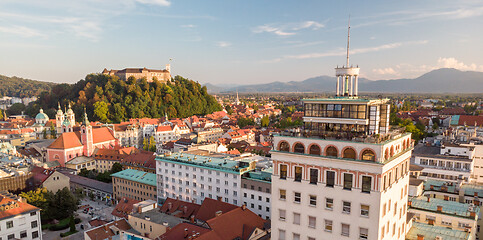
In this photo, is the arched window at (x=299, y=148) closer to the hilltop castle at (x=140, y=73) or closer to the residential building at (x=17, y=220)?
the residential building at (x=17, y=220)

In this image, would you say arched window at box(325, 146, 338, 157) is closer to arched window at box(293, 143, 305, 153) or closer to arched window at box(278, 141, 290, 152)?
arched window at box(293, 143, 305, 153)

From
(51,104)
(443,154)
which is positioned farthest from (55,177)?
(51,104)

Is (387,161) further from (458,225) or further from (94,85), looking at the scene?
(94,85)

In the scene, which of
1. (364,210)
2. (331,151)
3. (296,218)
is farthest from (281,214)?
(331,151)

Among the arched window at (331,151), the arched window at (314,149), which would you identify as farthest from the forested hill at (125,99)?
the arched window at (331,151)

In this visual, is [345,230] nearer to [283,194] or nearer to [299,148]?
[283,194]
